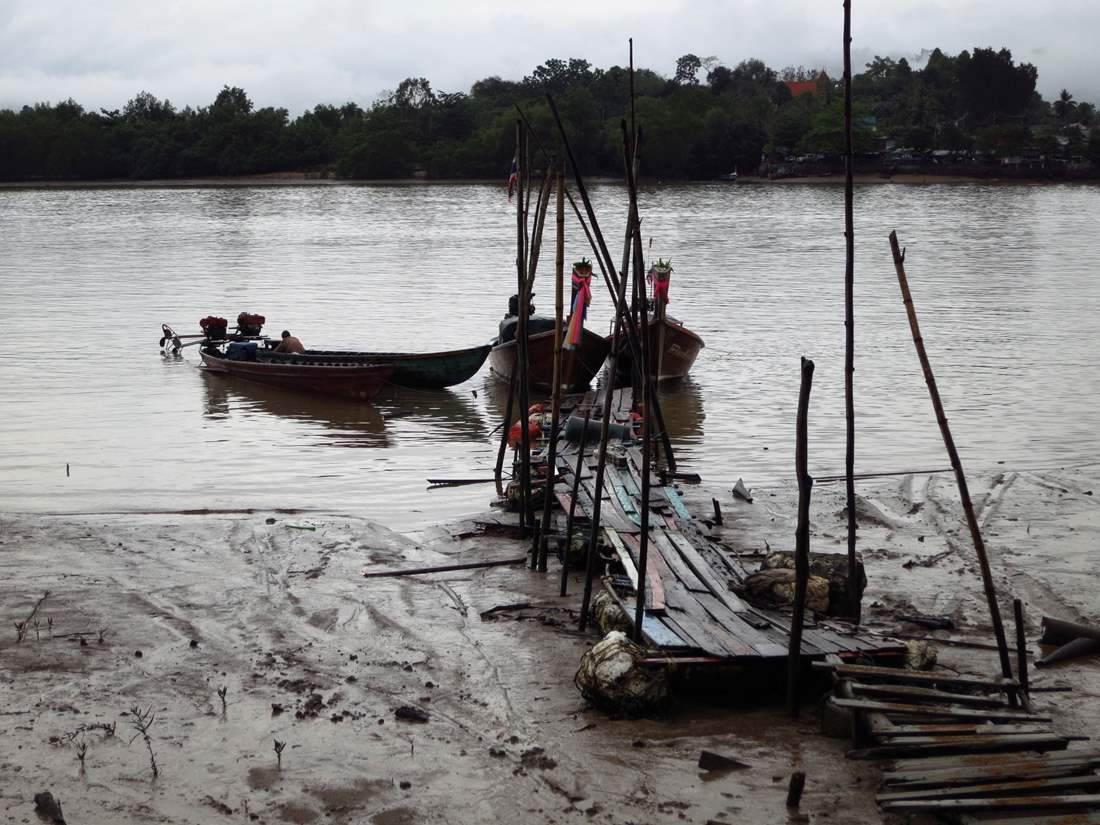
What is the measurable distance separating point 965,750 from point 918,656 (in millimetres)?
1049

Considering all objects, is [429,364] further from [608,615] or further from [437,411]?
[608,615]

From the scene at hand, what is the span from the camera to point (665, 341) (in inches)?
645

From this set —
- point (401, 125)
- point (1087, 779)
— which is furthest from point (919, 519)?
point (401, 125)

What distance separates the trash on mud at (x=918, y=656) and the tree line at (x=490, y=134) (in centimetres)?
6405

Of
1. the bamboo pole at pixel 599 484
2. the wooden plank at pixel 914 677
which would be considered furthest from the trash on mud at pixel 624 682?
the bamboo pole at pixel 599 484

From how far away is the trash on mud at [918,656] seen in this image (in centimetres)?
614

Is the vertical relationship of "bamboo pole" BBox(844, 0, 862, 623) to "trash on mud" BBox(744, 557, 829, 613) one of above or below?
above

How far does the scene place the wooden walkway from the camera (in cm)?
603

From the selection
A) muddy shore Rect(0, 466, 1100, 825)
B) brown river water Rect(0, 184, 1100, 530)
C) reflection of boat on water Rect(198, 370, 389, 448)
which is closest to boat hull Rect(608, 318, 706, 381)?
brown river water Rect(0, 184, 1100, 530)

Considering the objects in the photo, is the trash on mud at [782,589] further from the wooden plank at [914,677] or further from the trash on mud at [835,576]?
the wooden plank at [914,677]

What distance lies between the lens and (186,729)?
5.85 metres

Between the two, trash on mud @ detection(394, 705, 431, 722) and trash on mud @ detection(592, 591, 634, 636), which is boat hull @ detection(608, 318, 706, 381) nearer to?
trash on mud @ detection(592, 591, 634, 636)

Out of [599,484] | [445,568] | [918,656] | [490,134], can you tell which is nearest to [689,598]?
[599,484]

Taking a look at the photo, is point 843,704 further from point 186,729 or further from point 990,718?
point 186,729
